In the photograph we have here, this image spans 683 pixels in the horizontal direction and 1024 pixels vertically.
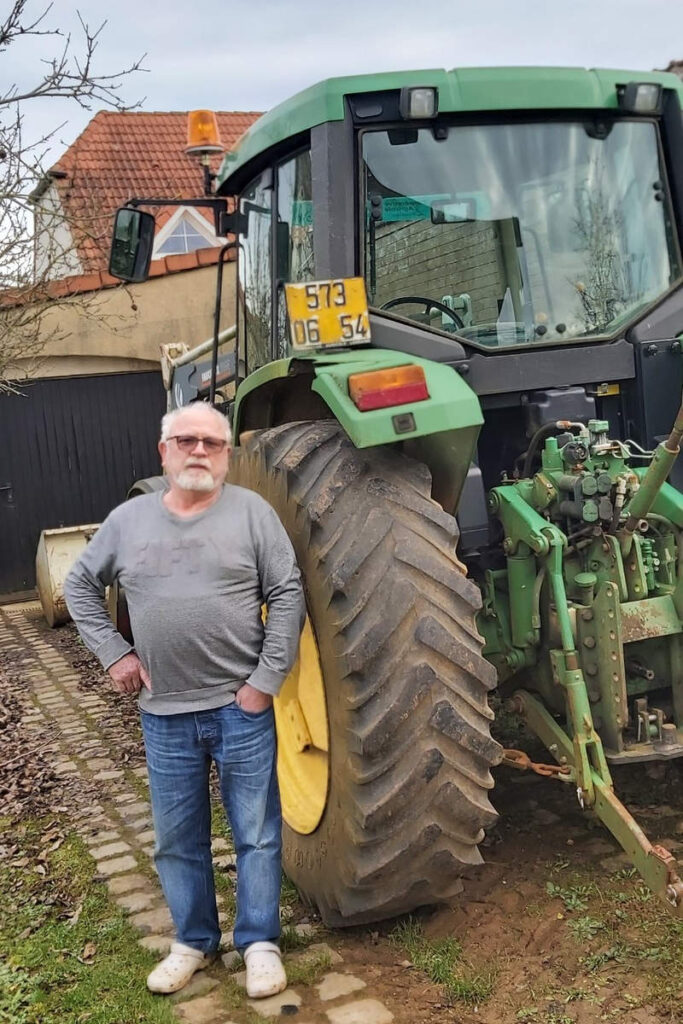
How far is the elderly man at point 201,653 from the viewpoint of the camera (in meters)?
2.92

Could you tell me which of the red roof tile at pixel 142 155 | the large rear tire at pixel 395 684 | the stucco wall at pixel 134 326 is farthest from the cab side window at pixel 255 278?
the red roof tile at pixel 142 155

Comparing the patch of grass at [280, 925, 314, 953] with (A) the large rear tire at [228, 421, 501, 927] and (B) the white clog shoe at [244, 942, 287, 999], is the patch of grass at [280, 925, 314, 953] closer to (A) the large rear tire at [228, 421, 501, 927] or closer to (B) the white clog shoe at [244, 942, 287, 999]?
(B) the white clog shoe at [244, 942, 287, 999]

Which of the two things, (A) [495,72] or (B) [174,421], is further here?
(A) [495,72]

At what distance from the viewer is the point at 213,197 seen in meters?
4.95

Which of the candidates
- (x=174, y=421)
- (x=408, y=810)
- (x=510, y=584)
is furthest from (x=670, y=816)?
(x=174, y=421)

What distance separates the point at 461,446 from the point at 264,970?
165 centimetres

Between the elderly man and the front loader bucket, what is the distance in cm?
614

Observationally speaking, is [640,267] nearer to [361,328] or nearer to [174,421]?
[361,328]

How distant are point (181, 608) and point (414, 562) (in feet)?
2.25

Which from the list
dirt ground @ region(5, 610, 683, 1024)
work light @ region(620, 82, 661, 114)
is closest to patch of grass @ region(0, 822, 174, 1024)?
dirt ground @ region(5, 610, 683, 1024)

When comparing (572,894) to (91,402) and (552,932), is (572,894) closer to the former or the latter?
(552,932)

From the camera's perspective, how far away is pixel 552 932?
3.09 meters

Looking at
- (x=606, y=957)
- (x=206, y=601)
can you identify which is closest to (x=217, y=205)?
(x=206, y=601)

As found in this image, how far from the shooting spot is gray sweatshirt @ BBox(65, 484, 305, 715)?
114 inches
